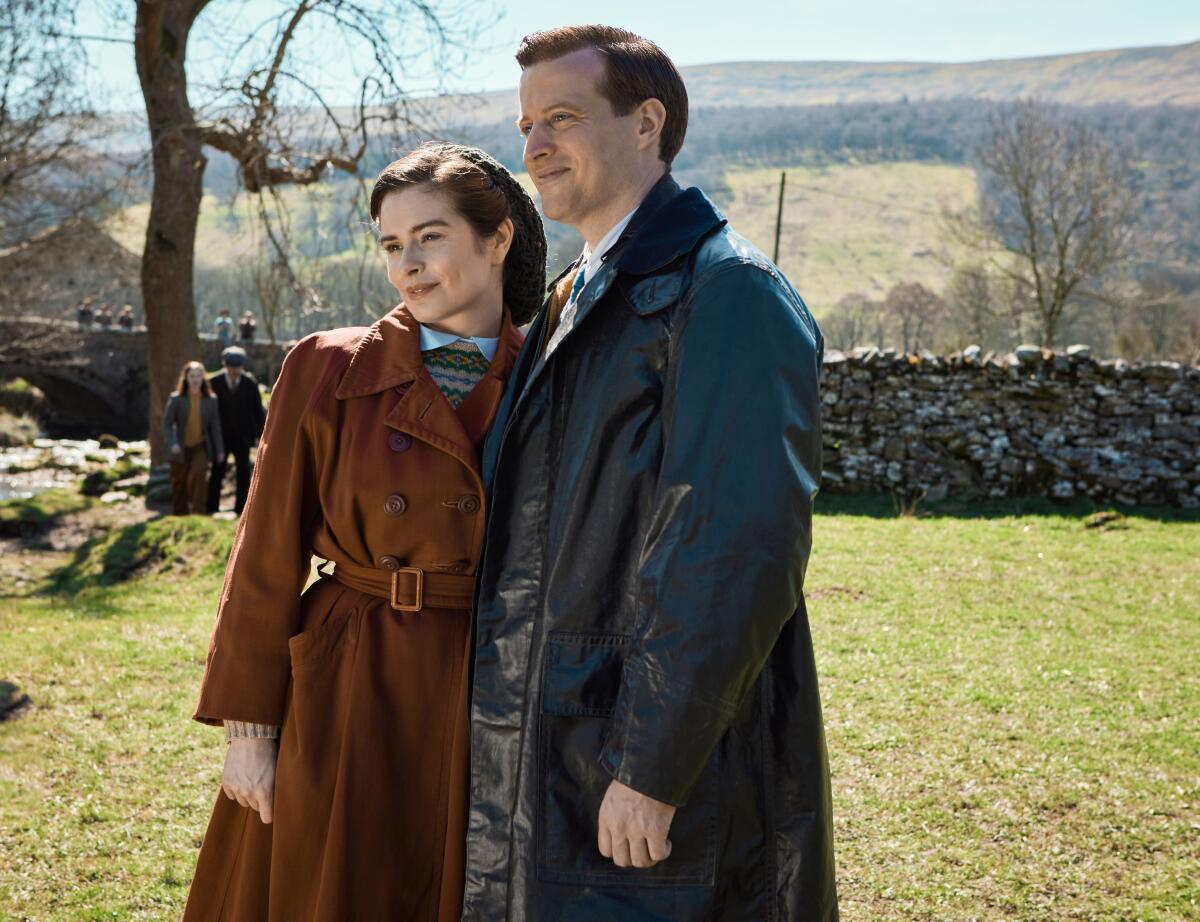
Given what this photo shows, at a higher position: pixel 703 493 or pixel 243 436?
pixel 703 493

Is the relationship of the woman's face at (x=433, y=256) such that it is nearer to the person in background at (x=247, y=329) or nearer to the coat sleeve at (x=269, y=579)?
the coat sleeve at (x=269, y=579)

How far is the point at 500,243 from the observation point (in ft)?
7.22

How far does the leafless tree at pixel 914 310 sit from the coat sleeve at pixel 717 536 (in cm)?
4948

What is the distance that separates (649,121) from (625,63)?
107 millimetres

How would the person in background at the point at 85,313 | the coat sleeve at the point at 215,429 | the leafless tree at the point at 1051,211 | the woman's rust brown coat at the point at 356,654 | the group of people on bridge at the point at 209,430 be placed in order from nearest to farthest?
the woman's rust brown coat at the point at 356,654, the group of people on bridge at the point at 209,430, the coat sleeve at the point at 215,429, the leafless tree at the point at 1051,211, the person in background at the point at 85,313

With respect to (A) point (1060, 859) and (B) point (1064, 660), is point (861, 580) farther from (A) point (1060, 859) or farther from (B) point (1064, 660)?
(A) point (1060, 859)

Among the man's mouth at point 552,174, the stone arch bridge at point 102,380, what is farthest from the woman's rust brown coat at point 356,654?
the stone arch bridge at point 102,380

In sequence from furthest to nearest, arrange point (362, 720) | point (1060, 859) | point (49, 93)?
1. point (49, 93)
2. point (1060, 859)
3. point (362, 720)

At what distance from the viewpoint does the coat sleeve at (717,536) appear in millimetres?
1468

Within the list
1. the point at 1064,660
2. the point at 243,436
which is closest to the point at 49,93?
the point at 243,436

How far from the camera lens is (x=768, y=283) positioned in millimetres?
1581

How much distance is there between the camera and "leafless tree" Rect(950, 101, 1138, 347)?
96.3ft

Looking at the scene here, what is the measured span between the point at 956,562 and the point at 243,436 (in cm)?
722

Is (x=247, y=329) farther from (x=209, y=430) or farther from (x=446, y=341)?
(x=446, y=341)
